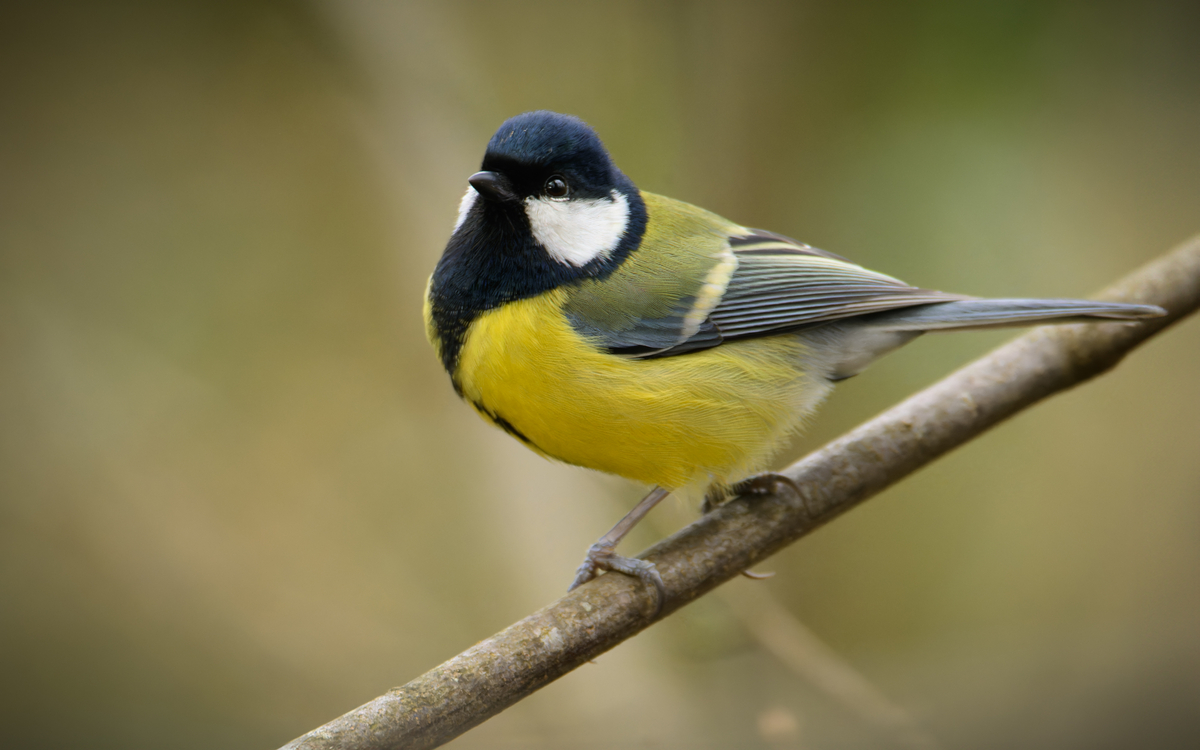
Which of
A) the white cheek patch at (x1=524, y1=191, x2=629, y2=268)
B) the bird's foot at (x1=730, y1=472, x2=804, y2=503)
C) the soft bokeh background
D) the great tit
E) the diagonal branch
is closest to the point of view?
the diagonal branch

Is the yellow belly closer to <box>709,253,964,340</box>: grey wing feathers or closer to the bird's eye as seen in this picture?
<box>709,253,964,340</box>: grey wing feathers

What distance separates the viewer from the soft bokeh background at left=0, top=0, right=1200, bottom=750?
3592 millimetres

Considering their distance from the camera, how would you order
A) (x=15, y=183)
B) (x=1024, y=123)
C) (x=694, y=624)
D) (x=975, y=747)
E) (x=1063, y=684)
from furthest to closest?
(x=1024, y=123) → (x=15, y=183) → (x=694, y=624) → (x=1063, y=684) → (x=975, y=747)

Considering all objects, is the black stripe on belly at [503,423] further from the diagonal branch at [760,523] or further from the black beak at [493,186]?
the black beak at [493,186]

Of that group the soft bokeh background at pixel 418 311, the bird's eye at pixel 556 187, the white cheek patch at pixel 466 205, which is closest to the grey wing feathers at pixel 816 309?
the bird's eye at pixel 556 187

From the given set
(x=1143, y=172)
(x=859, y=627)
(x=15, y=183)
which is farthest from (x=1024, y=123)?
(x=15, y=183)

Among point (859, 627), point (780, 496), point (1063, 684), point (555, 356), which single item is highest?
point (555, 356)

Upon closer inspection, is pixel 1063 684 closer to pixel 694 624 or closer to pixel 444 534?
pixel 694 624

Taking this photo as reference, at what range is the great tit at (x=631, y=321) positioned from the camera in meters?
2.04

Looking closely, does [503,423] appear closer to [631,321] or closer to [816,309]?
[631,321]

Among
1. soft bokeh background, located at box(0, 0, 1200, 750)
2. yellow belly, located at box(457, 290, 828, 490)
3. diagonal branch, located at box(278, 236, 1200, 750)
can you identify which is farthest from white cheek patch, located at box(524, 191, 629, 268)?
soft bokeh background, located at box(0, 0, 1200, 750)

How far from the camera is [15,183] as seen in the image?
404 cm

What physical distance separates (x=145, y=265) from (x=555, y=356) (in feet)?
9.74

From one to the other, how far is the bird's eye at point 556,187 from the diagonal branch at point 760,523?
93cm
